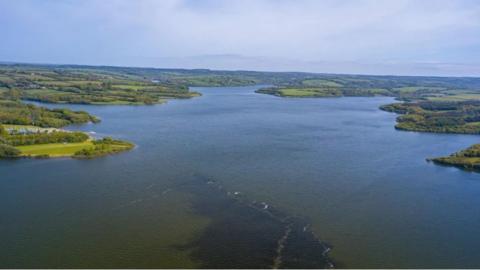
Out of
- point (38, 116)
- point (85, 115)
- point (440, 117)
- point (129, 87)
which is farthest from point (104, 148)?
point (129, 87)

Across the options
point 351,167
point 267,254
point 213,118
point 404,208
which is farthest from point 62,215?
point 213,118

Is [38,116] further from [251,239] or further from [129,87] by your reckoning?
[129,87]

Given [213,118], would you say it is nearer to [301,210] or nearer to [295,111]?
[295,111]

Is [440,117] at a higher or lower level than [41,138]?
higher

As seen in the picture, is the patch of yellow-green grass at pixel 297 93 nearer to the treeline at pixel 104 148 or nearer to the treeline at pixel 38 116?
the treeline at pixel 38 116

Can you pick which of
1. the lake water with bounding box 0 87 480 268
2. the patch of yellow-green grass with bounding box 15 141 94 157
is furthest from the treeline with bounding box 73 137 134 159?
the lake water with bounding box 0 87 480 268

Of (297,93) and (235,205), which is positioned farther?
(297,93)

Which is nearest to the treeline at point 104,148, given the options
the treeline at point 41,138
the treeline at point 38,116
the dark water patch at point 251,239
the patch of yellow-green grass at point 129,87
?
the treeline at point 41,138
